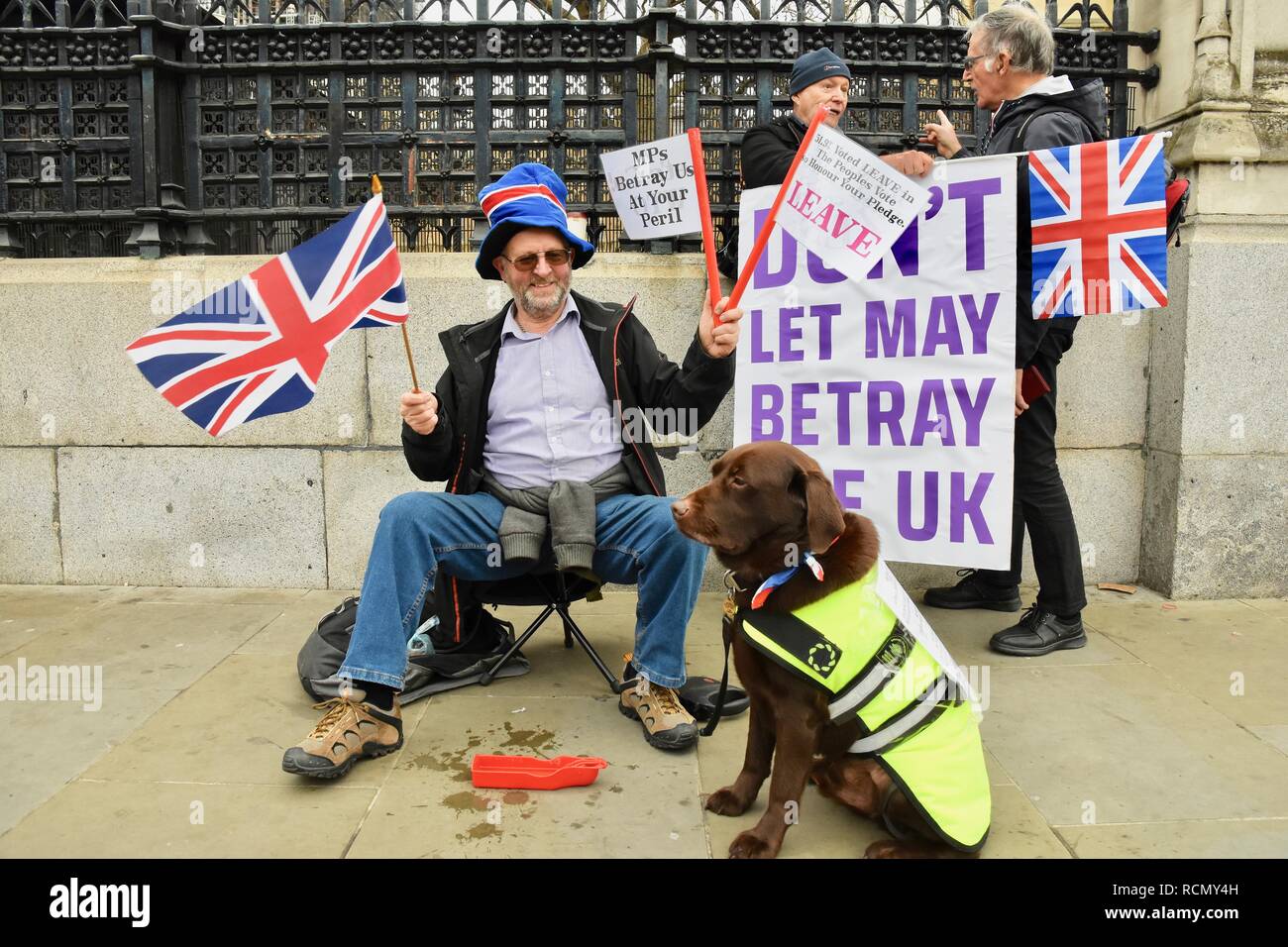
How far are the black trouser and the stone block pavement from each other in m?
0.29

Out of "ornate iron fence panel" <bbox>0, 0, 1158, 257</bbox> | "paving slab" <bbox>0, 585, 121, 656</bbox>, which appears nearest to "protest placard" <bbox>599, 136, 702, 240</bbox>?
"ornate iron fence panel" <bbox>0, 0, 1158, 257</bbox>

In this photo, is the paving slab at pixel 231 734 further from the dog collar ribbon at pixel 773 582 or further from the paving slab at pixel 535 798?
the dog collar ribbon at pixel 773 582

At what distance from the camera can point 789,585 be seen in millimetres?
2707

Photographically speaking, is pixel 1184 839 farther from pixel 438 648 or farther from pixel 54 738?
pixel 54 738

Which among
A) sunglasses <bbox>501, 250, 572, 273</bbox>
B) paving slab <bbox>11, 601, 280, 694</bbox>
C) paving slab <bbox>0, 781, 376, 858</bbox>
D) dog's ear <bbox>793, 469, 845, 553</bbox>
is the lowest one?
paving slab <bbox>0, 781, 376, 858</bbox>

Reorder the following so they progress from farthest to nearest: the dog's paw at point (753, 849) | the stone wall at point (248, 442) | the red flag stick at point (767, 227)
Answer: the stone wall at point (248, 442) < the red flag stick at point (767, 227) < the dog's paw at point (753, 849)

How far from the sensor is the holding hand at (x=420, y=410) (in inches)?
133

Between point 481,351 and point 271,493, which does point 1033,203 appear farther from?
point 271,493

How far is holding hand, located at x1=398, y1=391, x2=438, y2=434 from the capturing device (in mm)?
3383

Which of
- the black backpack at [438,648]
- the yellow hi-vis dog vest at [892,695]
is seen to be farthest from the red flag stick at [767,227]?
the black backpack at [438,648]

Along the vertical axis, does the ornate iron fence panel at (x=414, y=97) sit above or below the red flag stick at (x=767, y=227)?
above

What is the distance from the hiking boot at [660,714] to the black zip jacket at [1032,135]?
1.98 m

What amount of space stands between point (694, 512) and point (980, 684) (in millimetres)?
1806

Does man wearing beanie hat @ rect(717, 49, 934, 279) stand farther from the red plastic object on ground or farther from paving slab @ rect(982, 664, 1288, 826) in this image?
the red plastic object on ground
